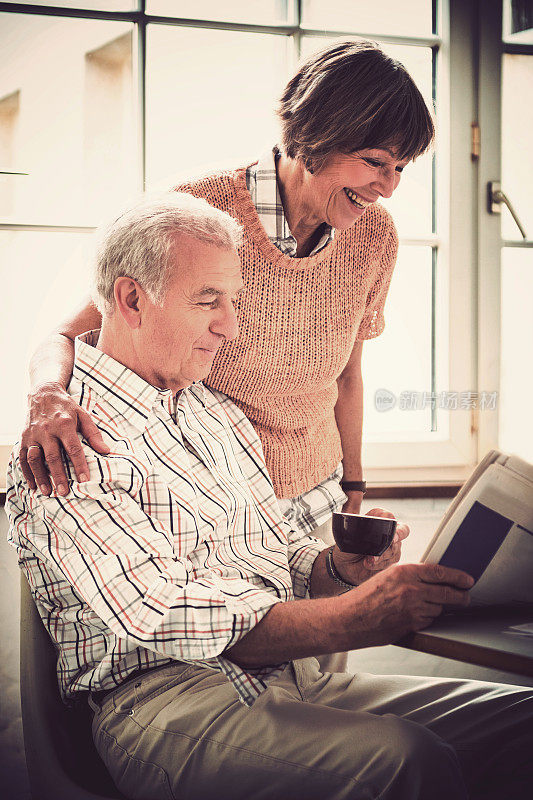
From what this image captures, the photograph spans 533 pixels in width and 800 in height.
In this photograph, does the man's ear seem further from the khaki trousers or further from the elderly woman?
the khaki trousers

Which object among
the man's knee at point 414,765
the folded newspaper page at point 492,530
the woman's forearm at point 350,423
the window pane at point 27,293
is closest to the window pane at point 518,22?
the woman's forearm at point 350,423

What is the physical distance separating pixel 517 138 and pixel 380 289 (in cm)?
113

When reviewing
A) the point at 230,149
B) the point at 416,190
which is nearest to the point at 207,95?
the point at 230,149

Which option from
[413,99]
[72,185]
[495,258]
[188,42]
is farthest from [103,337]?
[495,258]

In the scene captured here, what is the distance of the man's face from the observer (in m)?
1.26

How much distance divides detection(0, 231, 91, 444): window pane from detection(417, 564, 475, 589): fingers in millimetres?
1598

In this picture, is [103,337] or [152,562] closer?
[152,562]

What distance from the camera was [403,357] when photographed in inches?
100.0

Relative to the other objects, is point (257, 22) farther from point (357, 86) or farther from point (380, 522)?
point (380, 522)

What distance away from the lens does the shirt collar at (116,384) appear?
128 cm

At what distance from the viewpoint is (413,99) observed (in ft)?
4.73

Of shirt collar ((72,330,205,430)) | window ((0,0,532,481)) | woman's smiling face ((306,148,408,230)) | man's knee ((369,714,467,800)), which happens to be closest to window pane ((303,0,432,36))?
window ((0,0,532,481))

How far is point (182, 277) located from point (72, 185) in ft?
3.83
